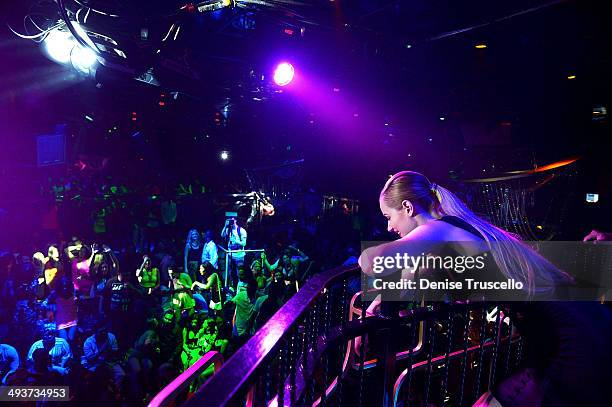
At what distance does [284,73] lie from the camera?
5.62 m

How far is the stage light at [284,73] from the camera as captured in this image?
18.4ft

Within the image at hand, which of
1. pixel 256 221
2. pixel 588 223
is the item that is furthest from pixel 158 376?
pixel 256 221

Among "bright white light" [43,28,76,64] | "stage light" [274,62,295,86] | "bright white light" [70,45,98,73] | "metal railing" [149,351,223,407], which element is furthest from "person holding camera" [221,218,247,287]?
"metal railing" [149,351,223,407]

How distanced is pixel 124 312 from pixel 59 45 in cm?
468

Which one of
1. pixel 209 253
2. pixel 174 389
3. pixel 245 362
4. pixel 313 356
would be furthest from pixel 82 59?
pixel 209 253

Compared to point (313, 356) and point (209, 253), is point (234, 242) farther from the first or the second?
point (313, 356)

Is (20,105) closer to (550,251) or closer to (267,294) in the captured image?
(267,294)

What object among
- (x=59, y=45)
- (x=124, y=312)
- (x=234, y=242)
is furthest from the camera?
(x=234, y=242)

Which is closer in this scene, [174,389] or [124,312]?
[174,389]

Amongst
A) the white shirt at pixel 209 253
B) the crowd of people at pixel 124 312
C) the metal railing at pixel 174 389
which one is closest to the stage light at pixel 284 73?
the crowd of people at pixel 124 312

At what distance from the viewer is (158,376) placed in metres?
5.50

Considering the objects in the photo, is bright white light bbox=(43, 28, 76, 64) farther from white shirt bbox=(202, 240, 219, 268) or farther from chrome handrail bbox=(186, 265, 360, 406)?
white shirt bbox=(202, 240, 219, 268)

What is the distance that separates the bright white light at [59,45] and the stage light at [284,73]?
8.43 feet

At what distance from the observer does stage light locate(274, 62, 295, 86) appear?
560 cm
